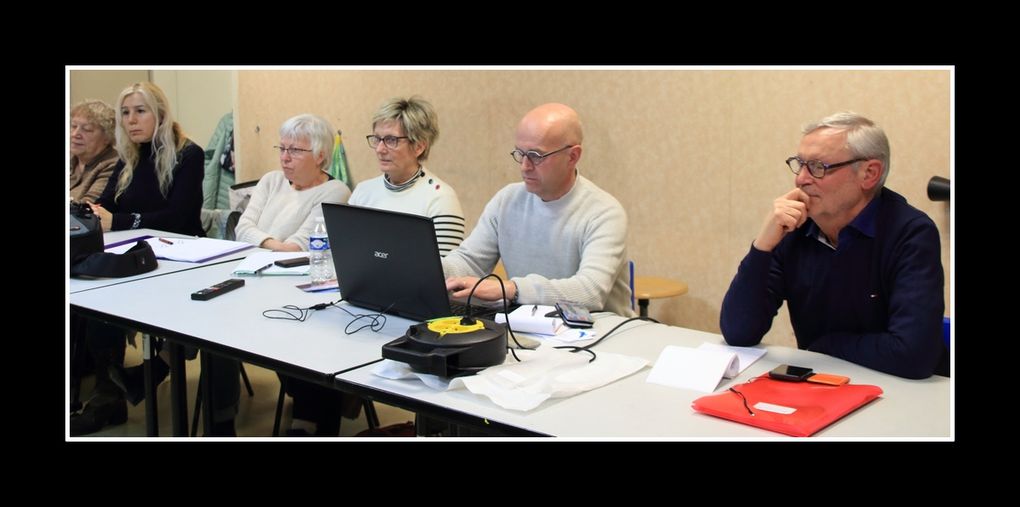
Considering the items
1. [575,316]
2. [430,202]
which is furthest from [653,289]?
[575,316]

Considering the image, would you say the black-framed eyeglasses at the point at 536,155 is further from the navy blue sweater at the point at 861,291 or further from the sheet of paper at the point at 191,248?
the sheet of paper at the point at 191,248

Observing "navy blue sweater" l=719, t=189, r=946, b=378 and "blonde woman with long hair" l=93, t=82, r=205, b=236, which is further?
"blonde woman with long hair" l=93, t=82, r=205, b=236

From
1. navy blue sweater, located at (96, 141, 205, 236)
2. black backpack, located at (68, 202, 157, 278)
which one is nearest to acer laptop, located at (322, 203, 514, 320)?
black backpack, located at (68, 202, 157, 278)

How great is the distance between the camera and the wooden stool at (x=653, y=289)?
13.4 ft

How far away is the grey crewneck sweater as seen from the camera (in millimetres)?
2576

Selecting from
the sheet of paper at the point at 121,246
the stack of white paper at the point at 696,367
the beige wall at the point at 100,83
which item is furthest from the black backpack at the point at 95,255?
the beige wall at the point at 100,83

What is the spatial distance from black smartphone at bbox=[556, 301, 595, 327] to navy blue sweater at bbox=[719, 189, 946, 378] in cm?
37

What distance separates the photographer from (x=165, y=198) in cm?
429

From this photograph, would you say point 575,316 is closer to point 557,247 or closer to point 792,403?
point 557,247

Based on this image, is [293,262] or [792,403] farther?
[293,262]

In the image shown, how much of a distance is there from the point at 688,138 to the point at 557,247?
1684 millimetres

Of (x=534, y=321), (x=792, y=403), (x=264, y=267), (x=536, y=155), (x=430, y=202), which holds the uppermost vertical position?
(x=536, y=155)

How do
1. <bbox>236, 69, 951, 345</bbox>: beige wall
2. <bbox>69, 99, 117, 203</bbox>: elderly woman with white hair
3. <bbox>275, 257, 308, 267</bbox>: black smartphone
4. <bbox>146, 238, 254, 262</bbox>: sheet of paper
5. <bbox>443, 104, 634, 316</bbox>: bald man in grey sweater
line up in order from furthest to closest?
<bbox>69, 99, 117, 203</bbox>: elderly woman with white hair < <bbox>236, 69, 951, 345</bbox>: beige wall < <bbox>146, 238, 254, 262</bbox>: sheet of paper < <bbox>275, 257, 308, 267</bbox>: black smartphone < <bbox>443, 104, 634, 316</bbox>: bald man in grey sweater

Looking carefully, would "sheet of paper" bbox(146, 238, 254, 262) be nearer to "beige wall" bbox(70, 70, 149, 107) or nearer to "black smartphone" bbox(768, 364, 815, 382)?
"black smartphone" bbox(768, 364, 815, 382)
